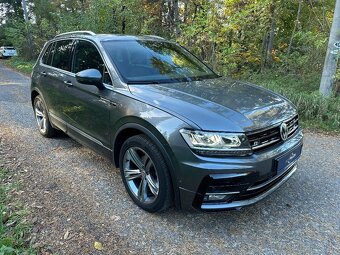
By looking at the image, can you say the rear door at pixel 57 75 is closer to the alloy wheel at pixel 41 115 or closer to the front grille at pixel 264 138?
the alloy wheel at pixel 41 115

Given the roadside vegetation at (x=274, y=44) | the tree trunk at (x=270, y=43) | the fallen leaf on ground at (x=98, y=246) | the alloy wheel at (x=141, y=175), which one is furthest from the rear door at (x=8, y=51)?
the fallen leaf on ground at (x=98, y=246)

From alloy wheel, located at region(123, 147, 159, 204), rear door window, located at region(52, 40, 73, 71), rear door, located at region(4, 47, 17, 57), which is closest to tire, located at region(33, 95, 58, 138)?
rear door window, located at region(52, 40, 73, 71)

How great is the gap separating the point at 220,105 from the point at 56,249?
192 cm

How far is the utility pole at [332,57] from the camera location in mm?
6176

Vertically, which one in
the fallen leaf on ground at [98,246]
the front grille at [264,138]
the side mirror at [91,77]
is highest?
the side mirror at [91,77]

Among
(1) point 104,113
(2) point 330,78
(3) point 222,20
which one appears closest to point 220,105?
(1) point 104,113

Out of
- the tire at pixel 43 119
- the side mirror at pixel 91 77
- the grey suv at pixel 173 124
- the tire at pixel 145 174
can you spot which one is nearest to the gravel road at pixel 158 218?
the tire at pixel 145 174

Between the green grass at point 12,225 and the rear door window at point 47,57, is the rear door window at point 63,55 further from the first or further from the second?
the green grass at point 12,225

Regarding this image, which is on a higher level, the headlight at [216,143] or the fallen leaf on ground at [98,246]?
the headlight at [216,143]

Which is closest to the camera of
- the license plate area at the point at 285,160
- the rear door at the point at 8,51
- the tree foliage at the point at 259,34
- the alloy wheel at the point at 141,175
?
the license plate area at the point at 285,160

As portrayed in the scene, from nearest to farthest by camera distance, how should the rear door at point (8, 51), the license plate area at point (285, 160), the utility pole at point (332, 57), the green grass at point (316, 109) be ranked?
the license plate area at point (285, 160)
the green grass at point (316, 109)
the utility pole at point (332, 57)
the rear door at point (8, 51)

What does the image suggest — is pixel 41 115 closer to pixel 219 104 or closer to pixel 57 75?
pixel 57 75

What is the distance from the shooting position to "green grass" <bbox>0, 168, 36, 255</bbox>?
100 inches

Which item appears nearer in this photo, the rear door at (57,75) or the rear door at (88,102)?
the rear door at (88,102)
